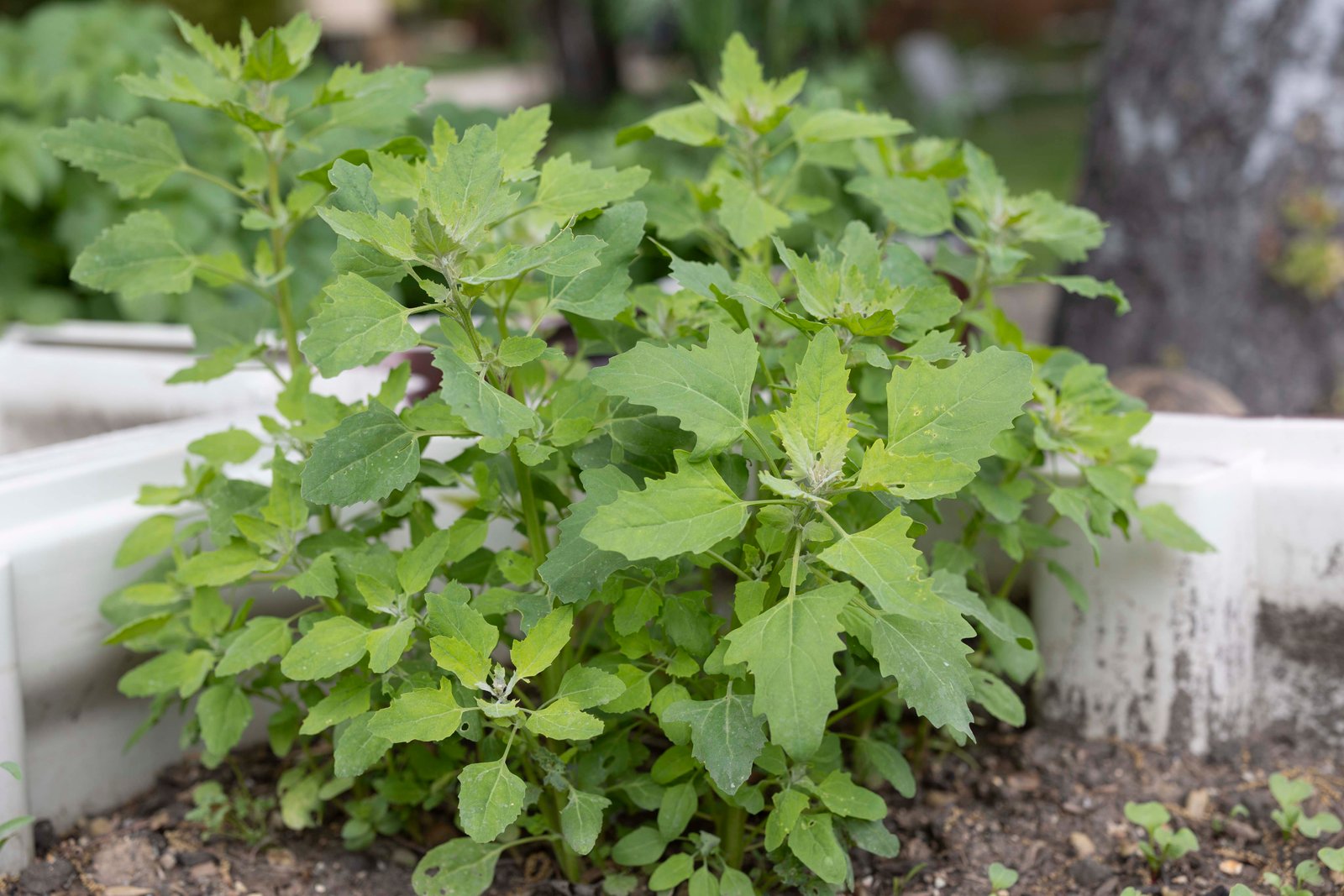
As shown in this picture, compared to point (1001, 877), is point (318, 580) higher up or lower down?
higher up

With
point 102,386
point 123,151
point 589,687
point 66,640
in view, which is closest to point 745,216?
point 589,687

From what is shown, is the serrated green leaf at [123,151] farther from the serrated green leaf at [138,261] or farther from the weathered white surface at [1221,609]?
the weathered white surface at [1221,609]

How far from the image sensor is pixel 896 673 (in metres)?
1.18

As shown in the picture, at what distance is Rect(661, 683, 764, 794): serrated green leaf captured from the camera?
3.81 ft

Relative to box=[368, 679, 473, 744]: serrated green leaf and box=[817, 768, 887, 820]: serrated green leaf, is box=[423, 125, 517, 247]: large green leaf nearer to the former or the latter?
box=[368, 679, 473, 744]: serrated green leaf

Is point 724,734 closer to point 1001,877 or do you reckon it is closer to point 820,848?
point 820,848

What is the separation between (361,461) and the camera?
4.05ft

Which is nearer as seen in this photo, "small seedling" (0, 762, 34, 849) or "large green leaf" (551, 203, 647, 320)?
"large green leaf" (551, 203, 647, 320)

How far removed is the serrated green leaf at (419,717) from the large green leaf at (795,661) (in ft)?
1.00

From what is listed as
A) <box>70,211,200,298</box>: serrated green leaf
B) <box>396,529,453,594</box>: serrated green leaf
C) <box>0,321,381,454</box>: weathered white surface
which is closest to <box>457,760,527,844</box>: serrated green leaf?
<box>396,529,453,594</box>: serrated green leaf

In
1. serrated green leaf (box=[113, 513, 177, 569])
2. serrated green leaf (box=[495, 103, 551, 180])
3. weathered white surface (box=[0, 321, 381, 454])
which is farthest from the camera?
weathered white surface (box=[0, 321, 381, 454])

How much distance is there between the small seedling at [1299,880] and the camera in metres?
1.44

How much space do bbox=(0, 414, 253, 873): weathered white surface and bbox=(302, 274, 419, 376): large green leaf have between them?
0.69 m

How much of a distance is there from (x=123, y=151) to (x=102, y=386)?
88 centimetres
